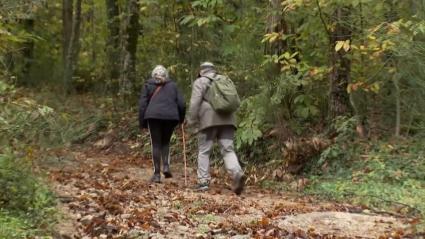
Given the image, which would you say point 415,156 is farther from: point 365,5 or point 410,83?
point 365,5

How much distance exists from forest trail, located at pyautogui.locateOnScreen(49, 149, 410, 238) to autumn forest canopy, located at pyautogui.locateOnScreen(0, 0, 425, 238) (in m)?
0.48

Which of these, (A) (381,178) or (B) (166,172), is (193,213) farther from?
(A) (381,178)

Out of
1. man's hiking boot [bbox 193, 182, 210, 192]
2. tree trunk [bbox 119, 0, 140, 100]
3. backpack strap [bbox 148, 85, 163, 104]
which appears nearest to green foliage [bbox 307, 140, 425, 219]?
man's hiking boot [bbox 193, 182, 210, 192]

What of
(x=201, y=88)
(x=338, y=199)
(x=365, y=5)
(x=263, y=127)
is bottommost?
(x=338, y=199)

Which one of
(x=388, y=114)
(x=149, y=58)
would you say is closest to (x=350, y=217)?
(x=388, y=114)

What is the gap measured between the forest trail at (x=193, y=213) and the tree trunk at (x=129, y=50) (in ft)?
19.4

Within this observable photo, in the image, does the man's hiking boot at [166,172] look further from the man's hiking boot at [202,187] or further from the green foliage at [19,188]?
the green foliage at [19,188]

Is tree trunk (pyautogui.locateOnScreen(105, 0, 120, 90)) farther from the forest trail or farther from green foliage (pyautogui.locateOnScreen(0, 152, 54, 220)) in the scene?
green foliage (pyautogui.locateOnScreen(0, 152, 54, 220))

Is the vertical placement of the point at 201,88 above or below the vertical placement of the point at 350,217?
above

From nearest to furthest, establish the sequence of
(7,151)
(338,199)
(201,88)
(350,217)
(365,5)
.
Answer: (7,151), (350,217), (338,199), (201,88), (365,5)

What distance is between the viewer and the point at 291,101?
11305 millimetres

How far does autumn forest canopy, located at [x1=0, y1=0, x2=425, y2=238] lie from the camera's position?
6.99m

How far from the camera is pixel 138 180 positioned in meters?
10.4

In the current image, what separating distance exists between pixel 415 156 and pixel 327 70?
2.05m
